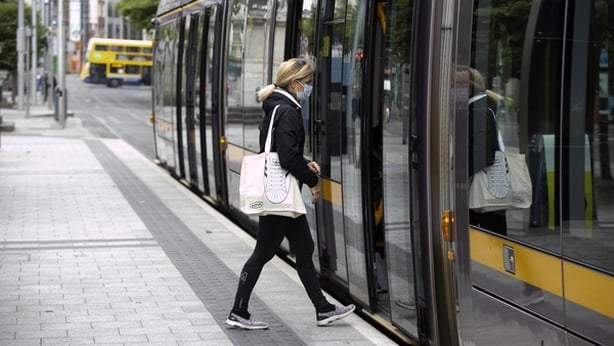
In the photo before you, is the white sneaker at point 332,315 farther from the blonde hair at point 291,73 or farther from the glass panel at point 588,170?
the glass panel at point 588,170

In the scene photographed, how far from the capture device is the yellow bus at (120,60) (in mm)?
87688

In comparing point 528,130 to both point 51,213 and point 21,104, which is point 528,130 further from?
point 21,104

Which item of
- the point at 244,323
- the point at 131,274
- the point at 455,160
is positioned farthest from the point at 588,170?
the point at 131,274

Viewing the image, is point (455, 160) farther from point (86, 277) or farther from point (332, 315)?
point (86, 277)

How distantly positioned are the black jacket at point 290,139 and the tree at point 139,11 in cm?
4905

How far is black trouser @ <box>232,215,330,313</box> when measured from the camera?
26.1 feet

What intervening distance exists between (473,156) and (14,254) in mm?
6715

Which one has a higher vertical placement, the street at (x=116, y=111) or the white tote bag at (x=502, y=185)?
the white tote bag at (x=502, y=185)

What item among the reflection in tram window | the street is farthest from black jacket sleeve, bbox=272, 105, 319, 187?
the street

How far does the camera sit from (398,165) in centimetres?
725

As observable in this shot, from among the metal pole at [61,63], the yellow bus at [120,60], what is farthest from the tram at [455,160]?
the yellow bus at [120,60]

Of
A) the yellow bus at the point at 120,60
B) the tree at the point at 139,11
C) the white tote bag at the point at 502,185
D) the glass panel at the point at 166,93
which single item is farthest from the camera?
the yellow bus at the point at 120,60

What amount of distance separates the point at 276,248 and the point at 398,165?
124 cm

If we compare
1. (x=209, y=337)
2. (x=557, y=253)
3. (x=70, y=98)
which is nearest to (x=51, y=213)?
(x=209, y=337)
